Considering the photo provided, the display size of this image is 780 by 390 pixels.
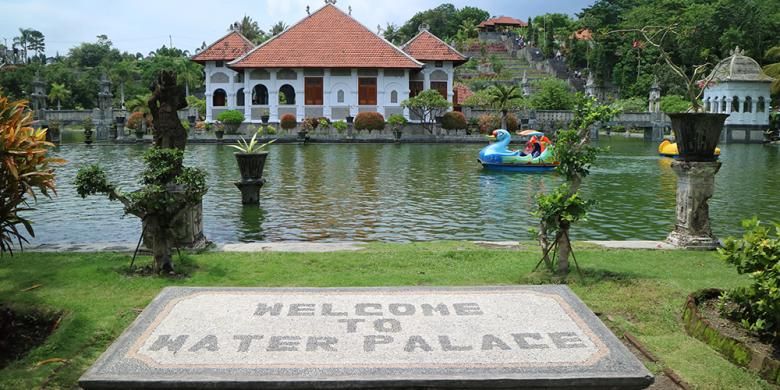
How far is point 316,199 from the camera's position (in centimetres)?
1423

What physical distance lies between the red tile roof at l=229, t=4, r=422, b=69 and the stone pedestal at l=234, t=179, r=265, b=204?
1063 inches

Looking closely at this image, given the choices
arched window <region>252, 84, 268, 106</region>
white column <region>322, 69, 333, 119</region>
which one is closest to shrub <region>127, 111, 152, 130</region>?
arched window <region>252, 84, 268, 106</region>

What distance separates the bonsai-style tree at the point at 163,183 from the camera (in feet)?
21.6

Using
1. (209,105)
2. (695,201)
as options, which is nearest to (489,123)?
(209,105)

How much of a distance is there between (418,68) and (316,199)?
26.8m

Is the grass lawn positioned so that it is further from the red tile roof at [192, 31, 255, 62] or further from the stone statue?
the red tile roof at [192, 31, 255, 62]

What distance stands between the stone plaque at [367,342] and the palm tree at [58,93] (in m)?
60.2

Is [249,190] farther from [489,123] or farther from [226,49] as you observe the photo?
[226,49]

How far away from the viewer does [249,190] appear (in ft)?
43.1

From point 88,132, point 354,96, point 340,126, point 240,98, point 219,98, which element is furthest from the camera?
point 240,98

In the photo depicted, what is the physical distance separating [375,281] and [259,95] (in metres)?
37.4

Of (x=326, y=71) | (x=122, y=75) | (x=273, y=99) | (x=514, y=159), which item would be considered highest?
(x=122, y=75)

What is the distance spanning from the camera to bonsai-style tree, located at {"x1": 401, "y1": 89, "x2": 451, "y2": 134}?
37469mm

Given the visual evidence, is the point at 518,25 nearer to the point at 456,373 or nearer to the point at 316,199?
the point at 316,199
